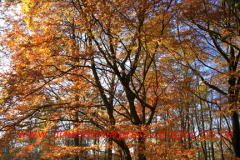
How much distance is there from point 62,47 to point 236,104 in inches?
276

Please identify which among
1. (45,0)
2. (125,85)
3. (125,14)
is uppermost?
(45,0)

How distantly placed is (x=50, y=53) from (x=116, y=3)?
2.69 meters

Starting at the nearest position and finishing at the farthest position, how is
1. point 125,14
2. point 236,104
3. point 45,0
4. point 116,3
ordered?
point 116,3 < point 125,14 < point 45,0 < point 236,104

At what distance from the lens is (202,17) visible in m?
6.46

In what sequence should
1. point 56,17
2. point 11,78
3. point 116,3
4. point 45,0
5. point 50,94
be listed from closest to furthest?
1. point 11,78
2. point 116,3
3. point 45,0
4. point 56,17
5. point 50,94

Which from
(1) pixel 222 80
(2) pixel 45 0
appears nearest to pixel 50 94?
(2) pixel 45 0

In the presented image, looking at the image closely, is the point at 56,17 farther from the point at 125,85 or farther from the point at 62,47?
the point at 125,85

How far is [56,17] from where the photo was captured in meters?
7.37

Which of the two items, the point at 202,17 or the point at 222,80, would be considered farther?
the point at 222,80

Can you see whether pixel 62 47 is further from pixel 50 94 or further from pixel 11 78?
pixel 50 94

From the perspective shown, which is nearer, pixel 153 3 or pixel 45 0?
pixel 153 3

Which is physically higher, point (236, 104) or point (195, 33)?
point (195, 33)

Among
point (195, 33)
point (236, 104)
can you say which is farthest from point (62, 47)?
point (236, 104)

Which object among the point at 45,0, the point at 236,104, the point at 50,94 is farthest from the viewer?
the point at 50,94
